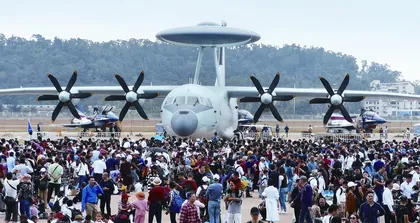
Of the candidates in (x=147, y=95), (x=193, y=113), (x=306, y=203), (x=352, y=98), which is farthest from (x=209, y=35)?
(x=306, y=203)

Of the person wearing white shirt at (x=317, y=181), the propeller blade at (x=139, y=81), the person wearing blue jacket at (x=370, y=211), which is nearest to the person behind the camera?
the person wearing blue jacket at (x=370, y=211)

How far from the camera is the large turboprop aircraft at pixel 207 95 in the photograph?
122 ft

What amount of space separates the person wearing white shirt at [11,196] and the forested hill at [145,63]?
4189 inches

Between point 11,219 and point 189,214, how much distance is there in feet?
17.5

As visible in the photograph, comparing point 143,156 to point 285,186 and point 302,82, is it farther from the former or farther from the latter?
point 302,82

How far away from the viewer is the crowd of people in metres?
16.1

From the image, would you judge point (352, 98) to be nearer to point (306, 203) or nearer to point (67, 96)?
point (67, 96)

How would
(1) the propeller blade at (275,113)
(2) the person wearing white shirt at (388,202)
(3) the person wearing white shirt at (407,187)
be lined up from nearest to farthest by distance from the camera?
1. (2) the person wearing white shirt at (388,202)
2. (3) the person wearing white shirt at (407,187)
3. (1) the propeller blade at (275,113)

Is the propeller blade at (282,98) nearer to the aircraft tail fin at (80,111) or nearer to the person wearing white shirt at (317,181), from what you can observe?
the person wearing white shirt at (317,181)

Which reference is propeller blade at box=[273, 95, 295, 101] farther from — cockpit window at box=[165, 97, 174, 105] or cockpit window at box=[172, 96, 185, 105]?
cockpit window at box=[165, 97, 174, 105]

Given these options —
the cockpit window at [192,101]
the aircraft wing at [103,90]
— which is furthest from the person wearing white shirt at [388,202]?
the aircraft wing at [103,90]

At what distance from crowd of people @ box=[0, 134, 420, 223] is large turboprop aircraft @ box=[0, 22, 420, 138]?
384 inches

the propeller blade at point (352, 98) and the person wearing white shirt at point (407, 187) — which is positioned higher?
the propeller blade at point (352, 98)

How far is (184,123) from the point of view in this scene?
36.1 meters
